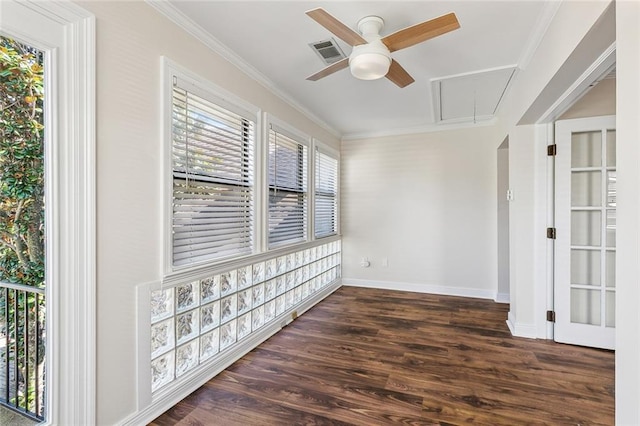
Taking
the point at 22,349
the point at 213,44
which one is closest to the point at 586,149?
the point at 213,44

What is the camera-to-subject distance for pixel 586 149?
2.57 metres

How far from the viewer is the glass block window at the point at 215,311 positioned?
1.81 metres

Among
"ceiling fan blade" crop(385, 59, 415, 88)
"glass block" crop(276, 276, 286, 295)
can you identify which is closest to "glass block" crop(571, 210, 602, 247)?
"ceiling fan blade" crop(385, 59, 415, 88)

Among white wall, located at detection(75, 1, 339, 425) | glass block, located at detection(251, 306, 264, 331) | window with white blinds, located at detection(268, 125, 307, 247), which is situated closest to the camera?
white wall, located at detection(75, 1, 339, 425)

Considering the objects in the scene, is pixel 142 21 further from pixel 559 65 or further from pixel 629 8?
pixel 559 65

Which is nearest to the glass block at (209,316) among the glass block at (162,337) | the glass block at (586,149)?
the glass block at (162,337)

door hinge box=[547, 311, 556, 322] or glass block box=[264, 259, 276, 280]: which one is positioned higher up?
glass block box=[264, 259, 276, 280]

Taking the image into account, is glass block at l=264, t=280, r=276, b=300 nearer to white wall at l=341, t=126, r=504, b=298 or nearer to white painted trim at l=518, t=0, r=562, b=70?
white wall at l=341, t=126, r=504, b=298

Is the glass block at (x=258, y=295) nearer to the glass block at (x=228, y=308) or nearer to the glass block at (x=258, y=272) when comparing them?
the glass block at (x=258, y=272)

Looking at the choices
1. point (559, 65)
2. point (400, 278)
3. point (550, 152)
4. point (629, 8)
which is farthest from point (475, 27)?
point (400, 278)

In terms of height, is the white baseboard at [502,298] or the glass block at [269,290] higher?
the glass block at [269,290]

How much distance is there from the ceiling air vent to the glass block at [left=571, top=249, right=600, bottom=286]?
268 cm

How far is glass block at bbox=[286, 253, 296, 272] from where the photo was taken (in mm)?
3246

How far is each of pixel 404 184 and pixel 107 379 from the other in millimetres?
4000
